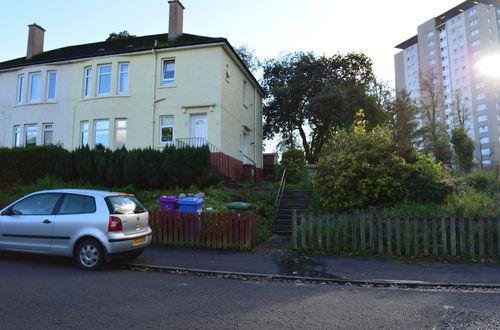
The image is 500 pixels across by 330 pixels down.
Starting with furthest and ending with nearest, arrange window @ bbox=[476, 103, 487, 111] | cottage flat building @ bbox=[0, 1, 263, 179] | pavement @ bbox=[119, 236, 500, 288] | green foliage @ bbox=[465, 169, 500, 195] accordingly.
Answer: window @ bbox=[476, 103, 487, 111]
cottage flat building @ bbox=[0, 1, 263, 179]
green foliage @ bbox=[465, 169, 500, 195]
pavement @ bbox=[119, 236, 500, 288]

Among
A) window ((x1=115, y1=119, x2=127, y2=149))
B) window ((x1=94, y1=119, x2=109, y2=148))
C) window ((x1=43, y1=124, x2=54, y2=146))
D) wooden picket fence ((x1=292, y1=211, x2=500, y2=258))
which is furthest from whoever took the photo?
window ((x1=43, y1=124, x2=54, y2=146))

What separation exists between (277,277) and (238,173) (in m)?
13.1

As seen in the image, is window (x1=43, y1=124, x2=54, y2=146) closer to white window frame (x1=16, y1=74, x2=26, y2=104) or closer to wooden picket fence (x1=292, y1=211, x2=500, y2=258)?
white window frame (x1=16, y1=74, x2=26, y2=104)

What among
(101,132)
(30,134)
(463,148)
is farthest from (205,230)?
(463,148)

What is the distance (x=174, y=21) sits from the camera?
21.4 meters

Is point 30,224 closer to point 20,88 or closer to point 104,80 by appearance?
point 104,80

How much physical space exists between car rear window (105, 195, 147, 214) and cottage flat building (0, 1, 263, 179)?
9.63m

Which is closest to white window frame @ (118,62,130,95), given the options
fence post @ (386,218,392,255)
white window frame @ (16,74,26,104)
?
white window frame @ (16,74,26,104)

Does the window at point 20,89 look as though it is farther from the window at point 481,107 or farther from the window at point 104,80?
the window at point 481,107

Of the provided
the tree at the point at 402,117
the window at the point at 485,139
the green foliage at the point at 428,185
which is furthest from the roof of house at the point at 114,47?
the window at the point at 485,139

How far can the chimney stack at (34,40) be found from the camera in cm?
2502

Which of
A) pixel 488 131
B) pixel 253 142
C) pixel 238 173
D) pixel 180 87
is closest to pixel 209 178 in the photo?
pixel 238 173

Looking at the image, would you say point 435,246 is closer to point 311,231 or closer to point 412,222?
point 412,222

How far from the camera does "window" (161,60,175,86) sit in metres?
19.8
